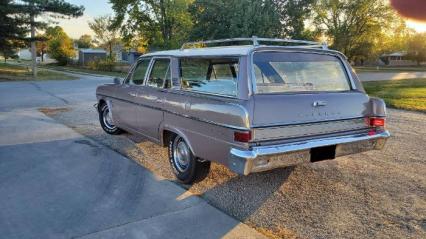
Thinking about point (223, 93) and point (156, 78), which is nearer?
point (223, 93)

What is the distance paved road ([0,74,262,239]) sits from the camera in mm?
3754

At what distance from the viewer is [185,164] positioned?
16.8 ft

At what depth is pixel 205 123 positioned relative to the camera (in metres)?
4.47

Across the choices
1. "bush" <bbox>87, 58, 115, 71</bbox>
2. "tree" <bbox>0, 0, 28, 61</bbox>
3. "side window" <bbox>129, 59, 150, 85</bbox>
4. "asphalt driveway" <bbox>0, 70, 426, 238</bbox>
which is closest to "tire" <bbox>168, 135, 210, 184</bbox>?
"asphalt driveway" <bbox>0, 70, 426, 238</bbox>

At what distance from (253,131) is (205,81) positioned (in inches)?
48.2

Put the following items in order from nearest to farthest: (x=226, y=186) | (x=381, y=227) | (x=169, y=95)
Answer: (x=381, y=227) < (x=226, y=186) < (x=169, y=95)

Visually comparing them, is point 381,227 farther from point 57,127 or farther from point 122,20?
point 122,20

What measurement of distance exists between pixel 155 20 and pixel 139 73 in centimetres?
3889

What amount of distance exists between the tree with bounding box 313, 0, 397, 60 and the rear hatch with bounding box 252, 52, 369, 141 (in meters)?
42.9

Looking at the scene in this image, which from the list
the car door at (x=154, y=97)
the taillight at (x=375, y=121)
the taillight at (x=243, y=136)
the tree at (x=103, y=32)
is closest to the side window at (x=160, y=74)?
the car door at (x=154, y=97)

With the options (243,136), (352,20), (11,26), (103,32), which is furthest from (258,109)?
(103,32)

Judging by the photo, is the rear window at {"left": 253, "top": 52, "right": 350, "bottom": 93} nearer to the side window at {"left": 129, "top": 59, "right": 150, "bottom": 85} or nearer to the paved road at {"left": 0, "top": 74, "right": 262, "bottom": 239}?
the paved road at {"left": 0, "top": 74, "right": 262, "bottom": 239}

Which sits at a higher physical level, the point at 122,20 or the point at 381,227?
the point at 122,20

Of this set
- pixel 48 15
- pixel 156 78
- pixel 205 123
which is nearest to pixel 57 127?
pixel 156 78
